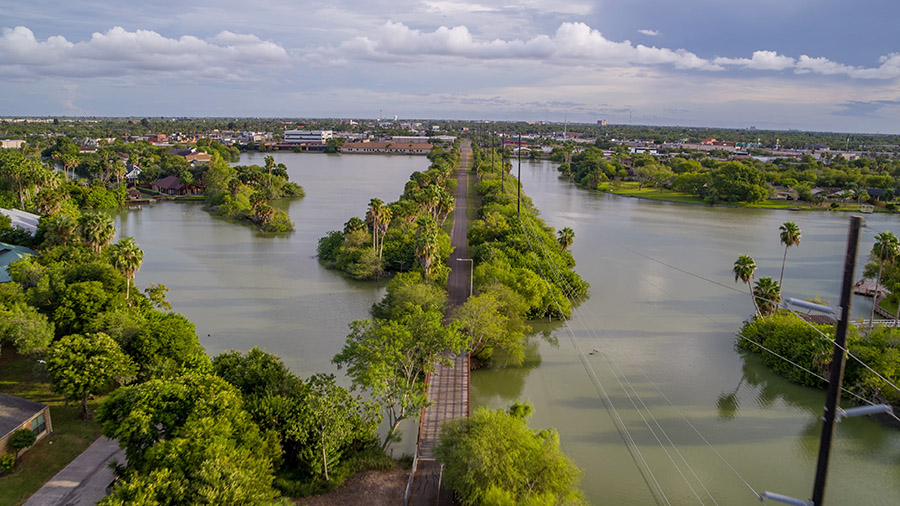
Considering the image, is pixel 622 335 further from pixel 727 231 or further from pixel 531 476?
pixel 727 231

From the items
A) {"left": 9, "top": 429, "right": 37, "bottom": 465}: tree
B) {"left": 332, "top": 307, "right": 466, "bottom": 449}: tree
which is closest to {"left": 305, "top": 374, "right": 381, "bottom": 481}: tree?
{"left": 332, "top": 307, "right": 466, "bottom": 449}: tree

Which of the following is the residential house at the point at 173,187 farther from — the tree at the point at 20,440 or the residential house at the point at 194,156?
the tree at the point at 20,440

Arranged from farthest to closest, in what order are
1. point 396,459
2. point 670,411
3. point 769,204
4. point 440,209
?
point 769,204, point 440,209, point 670,411, point 396,459

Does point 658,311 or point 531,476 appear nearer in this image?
point 531,476

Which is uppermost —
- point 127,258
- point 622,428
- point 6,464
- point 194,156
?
point 194,156

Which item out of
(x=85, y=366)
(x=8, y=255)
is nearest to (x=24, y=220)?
(x=8, y=255)

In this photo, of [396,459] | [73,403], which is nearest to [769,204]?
[396,459]

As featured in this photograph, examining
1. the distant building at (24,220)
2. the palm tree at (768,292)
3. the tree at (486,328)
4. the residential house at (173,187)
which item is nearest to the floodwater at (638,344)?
the tree at (486,328)

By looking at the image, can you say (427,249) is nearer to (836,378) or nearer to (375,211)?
(375,211)
